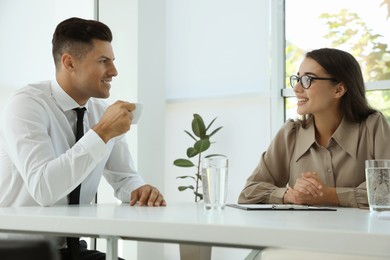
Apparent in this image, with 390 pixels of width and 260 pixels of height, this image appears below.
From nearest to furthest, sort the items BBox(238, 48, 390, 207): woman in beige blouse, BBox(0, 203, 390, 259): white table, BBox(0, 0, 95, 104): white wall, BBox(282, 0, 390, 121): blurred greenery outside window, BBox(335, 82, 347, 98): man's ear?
BBox(0, 203, 390, 259): white table → BBox(238, 48, 390, 207): woman in beige blouse → BBox(335, 82, 347, 98): man's ear → BBox(282, 0, 390, 121): blurred greenery outside window → BBox(0, 0, 95, 104): white wall

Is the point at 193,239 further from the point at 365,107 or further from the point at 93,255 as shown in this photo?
the point at 365,107

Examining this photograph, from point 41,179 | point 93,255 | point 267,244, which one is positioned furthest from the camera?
point 93,255

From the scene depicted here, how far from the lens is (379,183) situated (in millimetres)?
1601

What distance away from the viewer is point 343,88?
2.54 metres

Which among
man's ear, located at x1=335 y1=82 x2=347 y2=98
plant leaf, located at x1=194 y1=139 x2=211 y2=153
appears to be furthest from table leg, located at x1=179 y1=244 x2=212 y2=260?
plant leaf, located at x1=194 y1=139 x2=211 y2=153

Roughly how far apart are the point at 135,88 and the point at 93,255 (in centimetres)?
264

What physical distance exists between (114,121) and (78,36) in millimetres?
650

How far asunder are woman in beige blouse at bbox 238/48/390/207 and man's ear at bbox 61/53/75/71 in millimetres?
880

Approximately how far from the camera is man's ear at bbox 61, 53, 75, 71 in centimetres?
242

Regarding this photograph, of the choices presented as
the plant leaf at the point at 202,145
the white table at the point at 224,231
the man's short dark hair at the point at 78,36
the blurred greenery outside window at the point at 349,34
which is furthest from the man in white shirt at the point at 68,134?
the blurred greenery outside window at the point at 349,34

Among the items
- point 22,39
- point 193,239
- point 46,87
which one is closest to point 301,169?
point 46,87

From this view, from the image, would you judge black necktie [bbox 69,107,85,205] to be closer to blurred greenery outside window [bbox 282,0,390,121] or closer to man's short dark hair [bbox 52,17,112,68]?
man's short dark hair [bbox 52,17,112,68]

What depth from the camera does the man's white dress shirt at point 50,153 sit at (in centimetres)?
187

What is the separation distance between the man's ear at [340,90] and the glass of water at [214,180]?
3.58 feet
